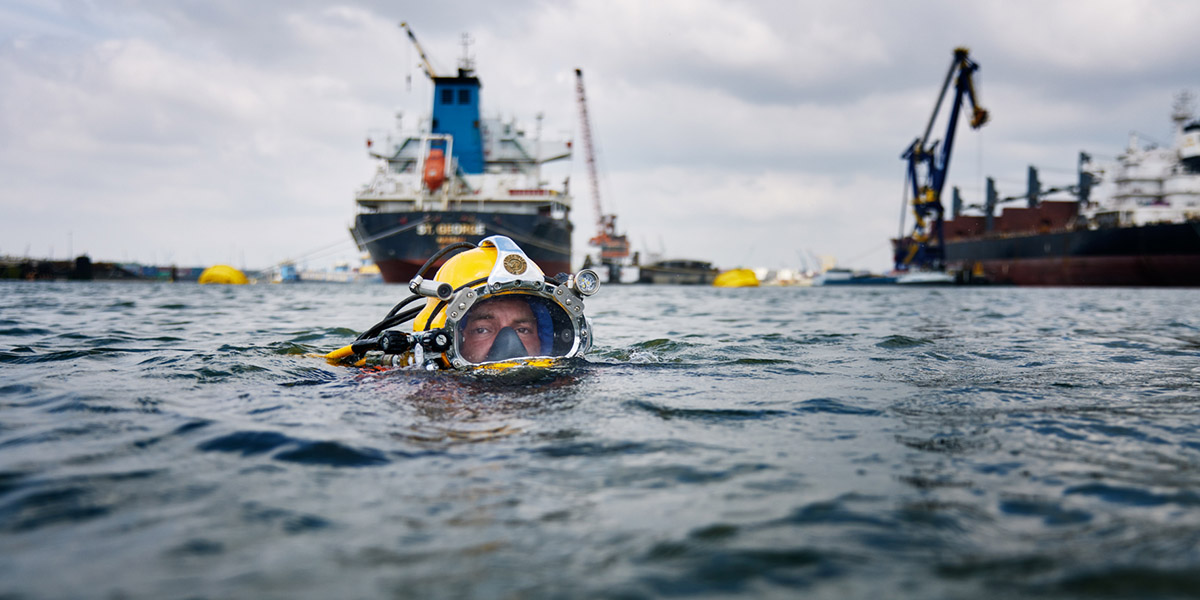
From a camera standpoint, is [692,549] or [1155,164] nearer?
[692,549]

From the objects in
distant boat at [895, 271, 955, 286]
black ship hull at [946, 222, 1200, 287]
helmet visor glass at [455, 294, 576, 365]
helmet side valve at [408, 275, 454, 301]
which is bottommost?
helmet visor glass at [455, 294, 576, 365]

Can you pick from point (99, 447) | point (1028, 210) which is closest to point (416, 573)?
point (99, 447)

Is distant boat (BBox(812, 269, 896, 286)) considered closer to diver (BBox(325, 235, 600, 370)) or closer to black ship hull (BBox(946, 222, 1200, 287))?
black ship hull (BBox(946, 222, 1200, 287))

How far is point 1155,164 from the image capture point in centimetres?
4359

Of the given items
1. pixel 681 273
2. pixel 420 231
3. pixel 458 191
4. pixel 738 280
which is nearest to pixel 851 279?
pixel 738 280

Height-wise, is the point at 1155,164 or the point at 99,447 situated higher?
the point at 1155,164

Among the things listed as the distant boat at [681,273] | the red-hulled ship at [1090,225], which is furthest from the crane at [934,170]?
the distant boat at [681,273]

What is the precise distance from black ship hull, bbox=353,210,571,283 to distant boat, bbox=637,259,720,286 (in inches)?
1105

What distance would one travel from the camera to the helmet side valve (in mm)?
4704

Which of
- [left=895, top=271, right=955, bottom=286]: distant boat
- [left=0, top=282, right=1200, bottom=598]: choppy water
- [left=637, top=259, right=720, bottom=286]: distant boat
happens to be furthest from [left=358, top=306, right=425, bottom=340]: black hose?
[left=637, top=259, right=720, bottom=286]: distant boat

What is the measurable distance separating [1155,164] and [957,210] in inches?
753

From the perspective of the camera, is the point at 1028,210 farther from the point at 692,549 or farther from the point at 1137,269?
the point at 692,549

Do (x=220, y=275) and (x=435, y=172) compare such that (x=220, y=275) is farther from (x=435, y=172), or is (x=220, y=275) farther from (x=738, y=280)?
(x=738, y=280)

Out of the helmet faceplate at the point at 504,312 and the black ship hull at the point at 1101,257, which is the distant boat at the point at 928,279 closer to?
the black ship hull at the point at 1101,257
